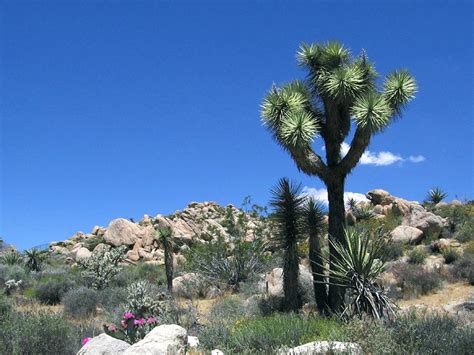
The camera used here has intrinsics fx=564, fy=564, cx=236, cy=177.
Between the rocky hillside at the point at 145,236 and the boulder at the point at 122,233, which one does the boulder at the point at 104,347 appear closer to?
the rocky hillside at the point at 145,236

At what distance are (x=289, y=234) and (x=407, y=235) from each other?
15.2 meters

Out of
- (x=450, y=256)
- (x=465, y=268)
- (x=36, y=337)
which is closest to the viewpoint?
(x=36, y=337)

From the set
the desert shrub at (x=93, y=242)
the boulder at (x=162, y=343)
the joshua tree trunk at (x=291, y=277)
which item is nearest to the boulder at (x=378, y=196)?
the desert shrub at (x=93, y=242)

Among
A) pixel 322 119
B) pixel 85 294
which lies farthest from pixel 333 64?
pixel 85 294

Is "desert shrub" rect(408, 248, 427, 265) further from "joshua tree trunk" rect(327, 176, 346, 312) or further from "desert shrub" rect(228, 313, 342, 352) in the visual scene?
"desert shrub" rect(228, 313, 342, 352)

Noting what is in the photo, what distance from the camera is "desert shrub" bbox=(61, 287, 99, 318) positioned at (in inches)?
724

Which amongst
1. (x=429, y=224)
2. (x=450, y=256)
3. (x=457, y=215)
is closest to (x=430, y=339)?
(x=450, y=256)

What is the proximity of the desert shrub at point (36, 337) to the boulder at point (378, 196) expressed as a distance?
1472 inches

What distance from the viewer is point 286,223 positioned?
56.0ft

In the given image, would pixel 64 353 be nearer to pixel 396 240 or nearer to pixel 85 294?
pixel 85 294

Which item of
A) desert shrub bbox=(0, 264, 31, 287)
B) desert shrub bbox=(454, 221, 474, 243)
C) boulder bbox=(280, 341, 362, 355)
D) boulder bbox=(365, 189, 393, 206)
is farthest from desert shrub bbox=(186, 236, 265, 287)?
boulder bbox=(365, 189, 393, 206)

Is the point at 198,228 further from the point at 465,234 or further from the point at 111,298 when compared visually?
the point at 111,298

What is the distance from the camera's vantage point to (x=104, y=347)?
8.97m

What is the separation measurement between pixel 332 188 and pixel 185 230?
98.6 ft
